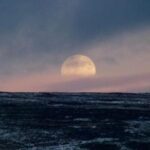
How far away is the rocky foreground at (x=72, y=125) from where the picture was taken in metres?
30.0

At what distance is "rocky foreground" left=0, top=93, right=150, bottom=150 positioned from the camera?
30031 mm

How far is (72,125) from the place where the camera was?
3656 cm

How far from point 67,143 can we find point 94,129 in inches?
190

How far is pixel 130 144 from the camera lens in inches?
1176

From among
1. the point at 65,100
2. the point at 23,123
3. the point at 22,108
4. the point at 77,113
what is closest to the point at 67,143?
the point at 23,123

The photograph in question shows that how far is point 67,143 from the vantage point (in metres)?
30.1

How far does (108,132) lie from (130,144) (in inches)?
151

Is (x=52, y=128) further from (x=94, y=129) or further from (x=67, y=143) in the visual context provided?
(x=67, y=143)

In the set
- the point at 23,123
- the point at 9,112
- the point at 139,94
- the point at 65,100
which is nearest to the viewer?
the point at 23,123

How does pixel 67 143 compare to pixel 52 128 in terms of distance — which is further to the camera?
pixel 52 128

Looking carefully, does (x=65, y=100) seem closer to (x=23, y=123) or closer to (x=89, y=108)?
(x=89, y=108)

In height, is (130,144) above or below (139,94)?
below

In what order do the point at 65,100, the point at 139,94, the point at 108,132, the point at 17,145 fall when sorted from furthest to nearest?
the point at 139,94, the point at 65,100, the point at 108,132, the point at 17,145

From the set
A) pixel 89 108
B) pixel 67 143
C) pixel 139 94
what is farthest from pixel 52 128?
pixel 139 94
